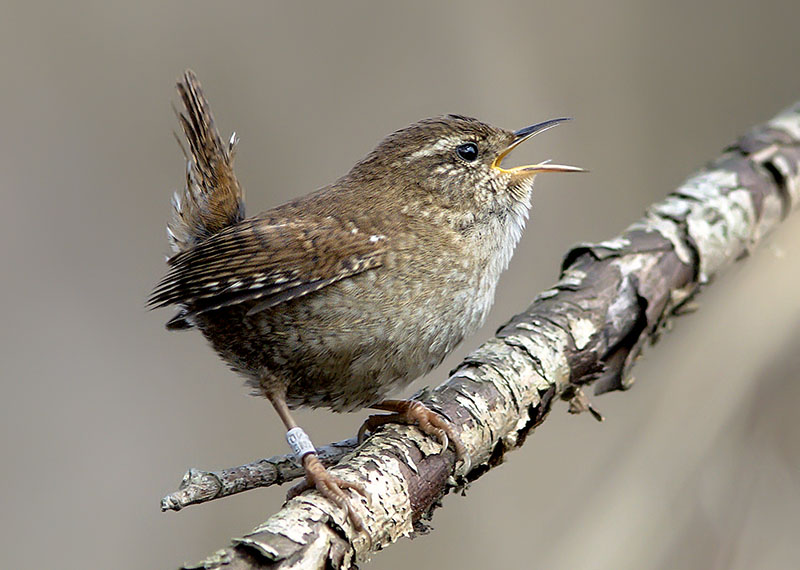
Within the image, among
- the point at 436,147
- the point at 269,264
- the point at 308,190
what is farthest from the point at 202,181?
the point at 308,190

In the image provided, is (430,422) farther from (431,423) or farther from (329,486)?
(329,486)

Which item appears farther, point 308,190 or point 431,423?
point 308,190

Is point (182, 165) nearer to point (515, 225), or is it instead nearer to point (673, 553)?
point (515, 225)

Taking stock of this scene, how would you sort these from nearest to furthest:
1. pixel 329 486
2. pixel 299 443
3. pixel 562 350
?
pixel 329 486
pixel 299 443
pixel 562 350

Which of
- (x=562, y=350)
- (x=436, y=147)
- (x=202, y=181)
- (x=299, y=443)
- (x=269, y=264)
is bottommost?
(x=562, y=350)

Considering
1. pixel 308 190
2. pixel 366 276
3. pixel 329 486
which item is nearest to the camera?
pixel 329 486

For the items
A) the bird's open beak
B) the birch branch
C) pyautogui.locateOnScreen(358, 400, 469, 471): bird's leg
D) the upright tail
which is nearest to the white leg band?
the birch branch

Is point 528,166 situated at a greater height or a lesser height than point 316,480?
greater
